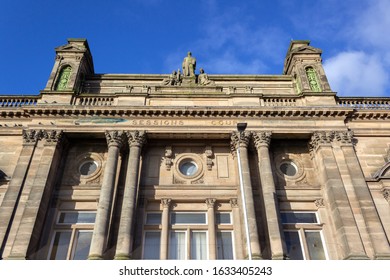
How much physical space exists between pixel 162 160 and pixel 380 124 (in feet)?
46.3

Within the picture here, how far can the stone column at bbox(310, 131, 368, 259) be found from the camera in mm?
15859

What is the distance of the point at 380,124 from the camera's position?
69.5ft

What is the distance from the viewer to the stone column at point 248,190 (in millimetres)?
15908

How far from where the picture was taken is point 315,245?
17391mm

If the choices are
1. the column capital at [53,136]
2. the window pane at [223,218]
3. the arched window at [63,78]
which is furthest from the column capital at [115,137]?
the window pane at [223,218]

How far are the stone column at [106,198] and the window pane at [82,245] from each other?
1.53 m

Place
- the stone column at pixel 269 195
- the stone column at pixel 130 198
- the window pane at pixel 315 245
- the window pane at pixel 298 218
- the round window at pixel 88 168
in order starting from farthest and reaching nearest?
the round window at pixel 88 168
the window pane at pixel 298 218
the window pane at pixel 315 245
the stone column at pixel 269 195
the stone column at pixel 130 198

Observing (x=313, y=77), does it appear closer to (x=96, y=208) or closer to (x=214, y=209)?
(x=214, y=209)

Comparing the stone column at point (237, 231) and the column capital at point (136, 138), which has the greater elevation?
the column capital at point (136, 138)

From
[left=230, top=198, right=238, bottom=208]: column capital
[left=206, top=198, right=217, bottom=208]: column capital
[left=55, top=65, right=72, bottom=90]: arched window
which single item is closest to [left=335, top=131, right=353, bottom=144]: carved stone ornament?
[left=230, top=198, right=238, bottom=208]: column capital

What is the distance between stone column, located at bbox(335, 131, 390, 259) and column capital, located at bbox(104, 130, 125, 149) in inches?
505

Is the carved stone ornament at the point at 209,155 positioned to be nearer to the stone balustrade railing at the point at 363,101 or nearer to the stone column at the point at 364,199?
the stone column at the point at 364,199
